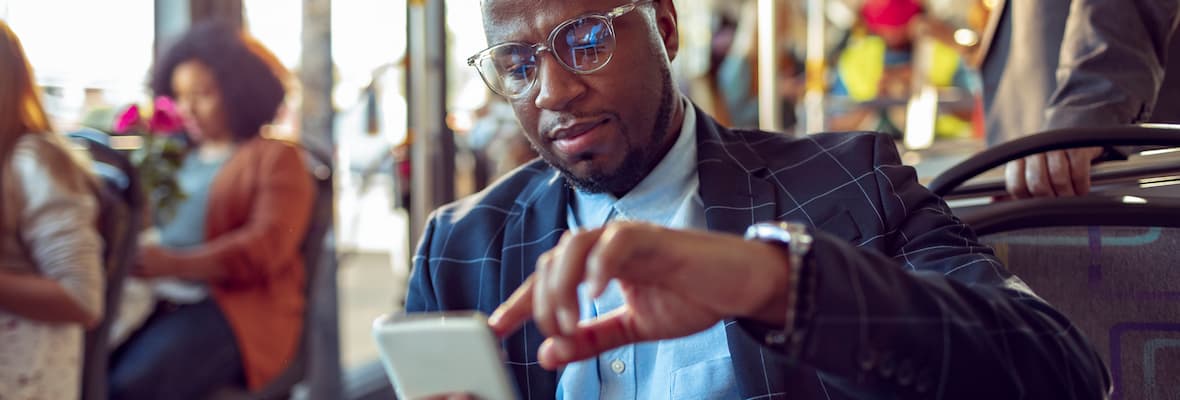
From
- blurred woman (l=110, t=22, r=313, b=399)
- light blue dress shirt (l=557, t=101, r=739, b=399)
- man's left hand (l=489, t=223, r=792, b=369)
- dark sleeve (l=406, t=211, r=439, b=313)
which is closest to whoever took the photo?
man's left hand (l=489, t=223, r=792, b=369)

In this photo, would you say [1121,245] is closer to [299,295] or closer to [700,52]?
[299,295]

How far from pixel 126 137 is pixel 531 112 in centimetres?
178

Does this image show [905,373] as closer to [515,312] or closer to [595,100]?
[515,312]

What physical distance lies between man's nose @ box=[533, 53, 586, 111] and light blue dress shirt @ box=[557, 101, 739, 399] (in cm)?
19

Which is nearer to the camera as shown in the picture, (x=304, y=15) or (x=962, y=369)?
(x=962, y=369)

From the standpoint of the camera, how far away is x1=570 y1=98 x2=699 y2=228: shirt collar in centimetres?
140

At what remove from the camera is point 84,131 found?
8.80ft

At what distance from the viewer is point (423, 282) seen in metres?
1.40

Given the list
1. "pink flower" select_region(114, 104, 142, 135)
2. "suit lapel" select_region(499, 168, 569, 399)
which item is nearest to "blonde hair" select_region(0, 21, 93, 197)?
"pink flower" select_region(114, 104, 142, 135)

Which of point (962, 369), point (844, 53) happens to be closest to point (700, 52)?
point (844, 53)

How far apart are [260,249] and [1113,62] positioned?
2086 millimetres

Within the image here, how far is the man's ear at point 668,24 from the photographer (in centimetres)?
144

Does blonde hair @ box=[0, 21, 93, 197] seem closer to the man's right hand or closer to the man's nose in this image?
the man's nose

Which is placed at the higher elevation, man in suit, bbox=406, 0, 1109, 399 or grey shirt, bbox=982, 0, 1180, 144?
grey shirt, bbox=982, 0, 1180, 144
